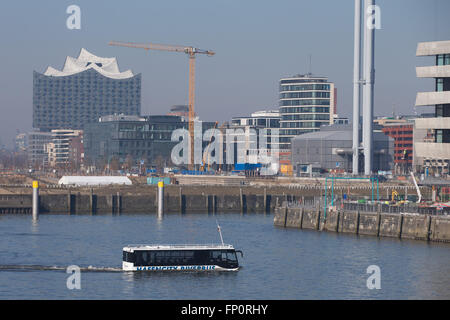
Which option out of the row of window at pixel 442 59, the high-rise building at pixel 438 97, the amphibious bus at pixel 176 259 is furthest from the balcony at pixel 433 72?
the amphibious bus at pixel 176 259

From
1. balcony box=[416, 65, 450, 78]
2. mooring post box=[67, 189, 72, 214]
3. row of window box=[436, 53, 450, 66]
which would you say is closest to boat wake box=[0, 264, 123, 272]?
balcony box=[416, 65, 450, 78]

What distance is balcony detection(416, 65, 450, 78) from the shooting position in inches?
4636

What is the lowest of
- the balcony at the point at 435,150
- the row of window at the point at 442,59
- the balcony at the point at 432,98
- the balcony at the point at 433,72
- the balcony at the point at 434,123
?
the balcony at the point at 435,150

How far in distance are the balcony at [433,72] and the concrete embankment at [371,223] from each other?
18954mm

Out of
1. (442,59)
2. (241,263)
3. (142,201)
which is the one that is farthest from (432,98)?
(142,201)

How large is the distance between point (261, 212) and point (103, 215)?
1194 inches

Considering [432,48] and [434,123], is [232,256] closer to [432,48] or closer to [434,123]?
[434,123]

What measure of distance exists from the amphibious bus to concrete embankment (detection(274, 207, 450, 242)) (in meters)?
28.9

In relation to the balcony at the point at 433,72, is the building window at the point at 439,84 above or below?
below

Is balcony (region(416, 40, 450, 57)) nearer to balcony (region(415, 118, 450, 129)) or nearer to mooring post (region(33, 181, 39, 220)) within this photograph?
balcony (region(415, 118, 450, 129))

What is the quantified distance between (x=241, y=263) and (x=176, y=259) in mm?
8609

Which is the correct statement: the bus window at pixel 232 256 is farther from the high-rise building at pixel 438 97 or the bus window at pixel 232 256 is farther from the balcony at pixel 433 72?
the balcony at pixel 433 72

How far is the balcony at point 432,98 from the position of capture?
117350mm

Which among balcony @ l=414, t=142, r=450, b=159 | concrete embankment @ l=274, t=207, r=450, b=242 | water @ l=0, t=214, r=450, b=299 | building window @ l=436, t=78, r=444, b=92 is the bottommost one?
water @ l=0, t=214, r=450, b=299
